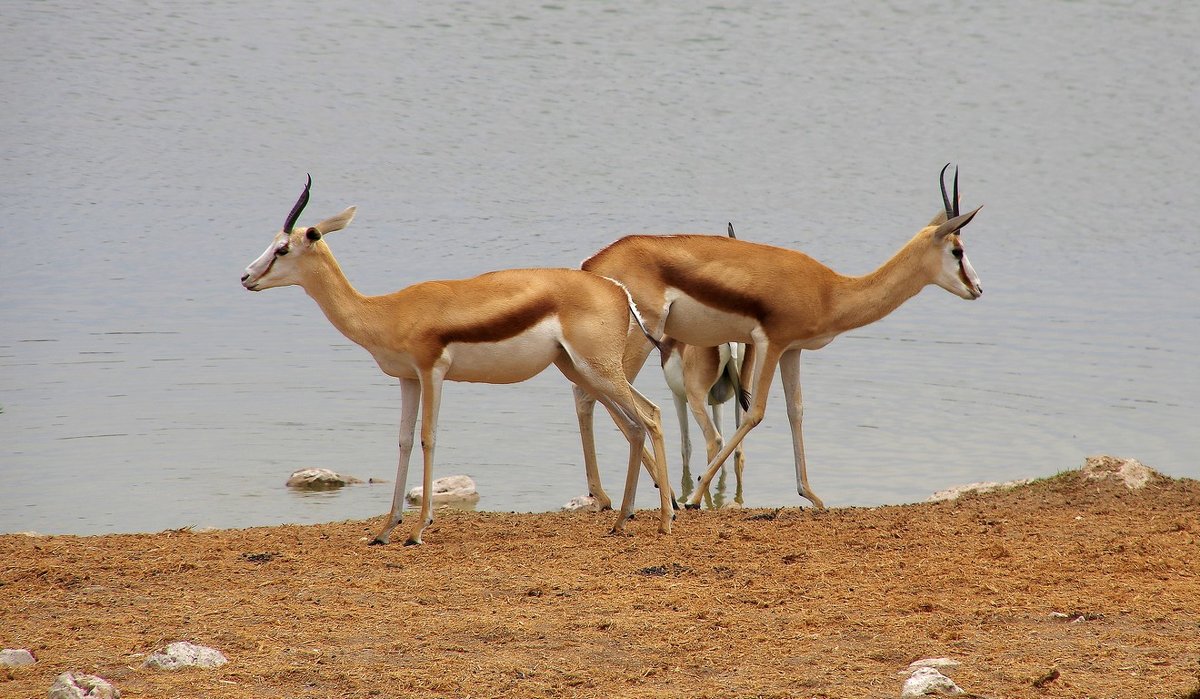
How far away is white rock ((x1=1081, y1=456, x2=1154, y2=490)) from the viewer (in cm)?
948

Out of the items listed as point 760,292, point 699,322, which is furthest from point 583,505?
point 760,292

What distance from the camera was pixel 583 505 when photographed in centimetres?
984

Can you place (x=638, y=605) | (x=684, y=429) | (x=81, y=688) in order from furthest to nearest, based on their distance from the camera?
(x=684, y=429)
(x=638, y=605)
(x=81, y=688)

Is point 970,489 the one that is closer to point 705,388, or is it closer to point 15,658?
point 705,388

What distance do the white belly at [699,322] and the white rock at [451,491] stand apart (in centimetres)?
Result: 215

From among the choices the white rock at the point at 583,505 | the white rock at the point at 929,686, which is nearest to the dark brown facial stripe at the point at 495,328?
the white rock at the point at 583,505

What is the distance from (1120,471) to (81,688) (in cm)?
687

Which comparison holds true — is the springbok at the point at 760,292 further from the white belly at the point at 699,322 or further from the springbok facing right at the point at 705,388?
the springbok facing right at the point at 705,388

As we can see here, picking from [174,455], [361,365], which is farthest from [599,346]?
[361,365]

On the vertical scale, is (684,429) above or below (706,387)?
below

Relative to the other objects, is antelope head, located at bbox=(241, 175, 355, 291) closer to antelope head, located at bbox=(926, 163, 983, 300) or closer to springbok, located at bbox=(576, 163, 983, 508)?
springbok, located at bbox=(576, 163, 983, 508)

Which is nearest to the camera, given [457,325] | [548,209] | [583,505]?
[457,325]

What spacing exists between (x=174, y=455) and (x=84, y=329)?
5340mm

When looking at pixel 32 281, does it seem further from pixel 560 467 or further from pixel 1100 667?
pixel 1100 667
